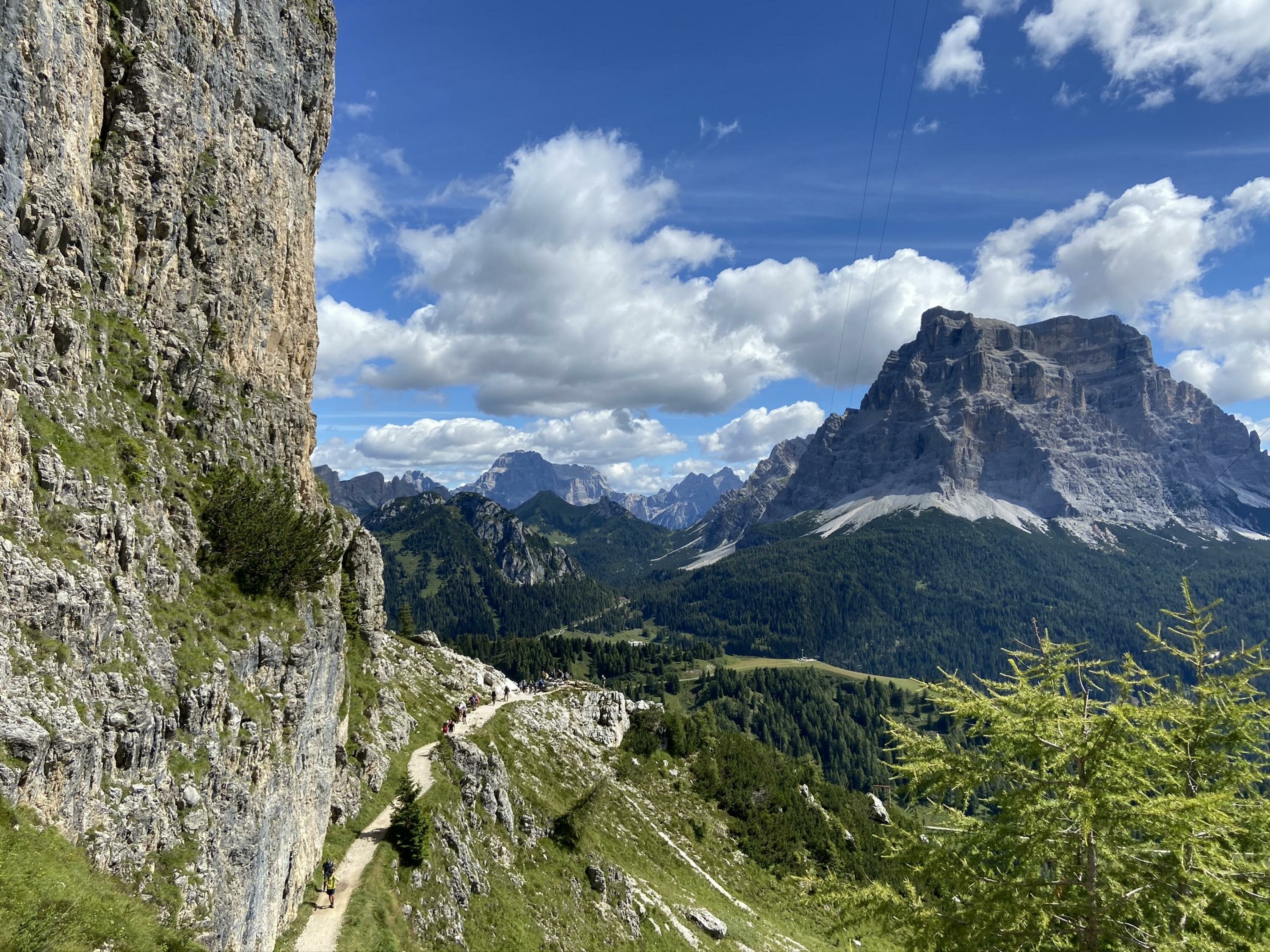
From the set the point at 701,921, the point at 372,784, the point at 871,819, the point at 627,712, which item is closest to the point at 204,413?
the point at 372,784

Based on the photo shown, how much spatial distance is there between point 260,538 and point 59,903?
1980 cm

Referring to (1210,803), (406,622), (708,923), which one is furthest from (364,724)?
(406,622)

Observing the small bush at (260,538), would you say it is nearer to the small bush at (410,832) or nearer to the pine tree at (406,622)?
the small bush at (410,832)

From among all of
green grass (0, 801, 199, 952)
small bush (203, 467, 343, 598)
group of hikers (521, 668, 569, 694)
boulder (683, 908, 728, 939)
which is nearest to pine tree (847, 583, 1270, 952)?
green grass (0, 801, 199, 952)

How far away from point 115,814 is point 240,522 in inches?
613

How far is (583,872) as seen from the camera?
52.6 metres

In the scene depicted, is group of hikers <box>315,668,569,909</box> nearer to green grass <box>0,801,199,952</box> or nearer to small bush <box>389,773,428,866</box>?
small bush <box>389,773,428,866</box>

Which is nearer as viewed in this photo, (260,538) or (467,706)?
(260,538)

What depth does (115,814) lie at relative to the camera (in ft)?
66.9

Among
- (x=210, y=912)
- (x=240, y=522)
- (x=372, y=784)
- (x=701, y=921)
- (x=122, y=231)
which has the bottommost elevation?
(x=701, y=921)

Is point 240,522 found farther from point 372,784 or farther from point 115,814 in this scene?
point 372,784

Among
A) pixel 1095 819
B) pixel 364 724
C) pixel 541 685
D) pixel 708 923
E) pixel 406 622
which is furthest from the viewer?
pixel 406 622

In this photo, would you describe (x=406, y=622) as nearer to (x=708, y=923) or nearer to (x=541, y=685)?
(x=541, y=685)

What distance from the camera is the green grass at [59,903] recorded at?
1477 cm
